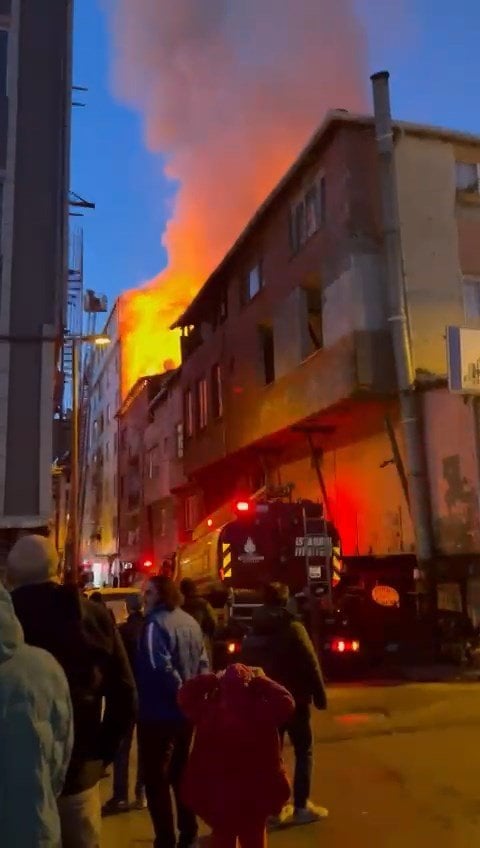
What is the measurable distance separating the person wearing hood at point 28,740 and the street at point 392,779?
11.1ft

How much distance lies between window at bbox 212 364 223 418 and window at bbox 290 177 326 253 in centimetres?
668

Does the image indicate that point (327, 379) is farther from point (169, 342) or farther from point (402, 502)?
point (169, 342)

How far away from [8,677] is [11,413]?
11126mm

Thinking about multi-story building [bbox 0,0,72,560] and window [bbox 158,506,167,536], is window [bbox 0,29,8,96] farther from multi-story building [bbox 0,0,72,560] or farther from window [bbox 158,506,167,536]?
window [bbox 158,506,167,536]

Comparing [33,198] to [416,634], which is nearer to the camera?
[33,198]

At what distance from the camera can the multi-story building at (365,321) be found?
1714cm

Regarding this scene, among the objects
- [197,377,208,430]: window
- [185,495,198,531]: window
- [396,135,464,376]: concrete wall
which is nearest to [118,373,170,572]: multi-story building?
[185,495,198,531]: window

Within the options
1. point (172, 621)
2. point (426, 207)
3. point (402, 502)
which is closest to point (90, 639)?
point (172, 621)

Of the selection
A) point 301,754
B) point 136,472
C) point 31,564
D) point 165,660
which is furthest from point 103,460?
point 31,564

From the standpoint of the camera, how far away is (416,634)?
601 inches

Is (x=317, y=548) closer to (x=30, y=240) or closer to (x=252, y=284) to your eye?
(x=30, y=240)

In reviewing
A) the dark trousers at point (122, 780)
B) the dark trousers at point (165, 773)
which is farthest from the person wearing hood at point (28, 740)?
the dark trousers at point (122, 780)

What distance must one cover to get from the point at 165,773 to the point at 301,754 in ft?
4.25

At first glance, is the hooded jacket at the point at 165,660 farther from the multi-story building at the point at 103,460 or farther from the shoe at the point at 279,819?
the multi-story building at the point at 103,460
